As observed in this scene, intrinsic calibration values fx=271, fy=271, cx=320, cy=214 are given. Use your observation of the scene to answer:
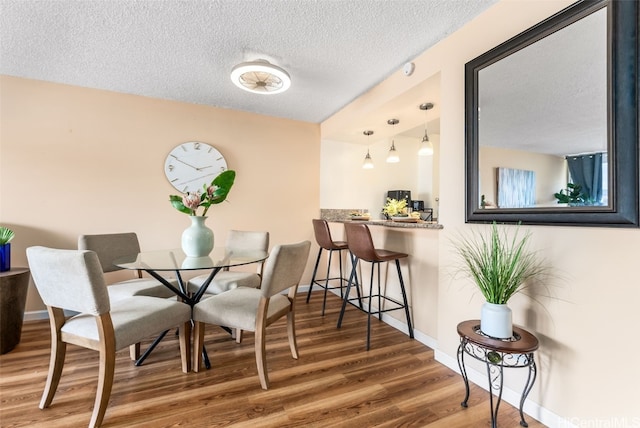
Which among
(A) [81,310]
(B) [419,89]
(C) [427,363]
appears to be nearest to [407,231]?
(C) [427,363]

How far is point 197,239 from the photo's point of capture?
210cm

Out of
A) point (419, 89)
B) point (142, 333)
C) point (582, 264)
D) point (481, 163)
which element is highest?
point (419, 89)

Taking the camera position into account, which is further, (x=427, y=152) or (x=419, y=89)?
(x=427, y=152)

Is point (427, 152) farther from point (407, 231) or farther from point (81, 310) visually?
point (81, 310)

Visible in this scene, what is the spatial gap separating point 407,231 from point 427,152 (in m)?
1.26

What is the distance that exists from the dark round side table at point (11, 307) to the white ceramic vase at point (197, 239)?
1.42 m

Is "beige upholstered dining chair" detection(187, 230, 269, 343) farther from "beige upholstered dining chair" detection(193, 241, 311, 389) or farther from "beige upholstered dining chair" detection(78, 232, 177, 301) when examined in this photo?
"beige upholstered dining chair" detection(193, 241, 311, 389)

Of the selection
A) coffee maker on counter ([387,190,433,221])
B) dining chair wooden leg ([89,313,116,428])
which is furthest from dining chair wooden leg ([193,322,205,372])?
coffee maker on counter ([387,190,433,221])

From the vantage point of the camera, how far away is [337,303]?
331cm

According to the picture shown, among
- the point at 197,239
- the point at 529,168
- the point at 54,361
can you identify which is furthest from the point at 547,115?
the point at 54,361

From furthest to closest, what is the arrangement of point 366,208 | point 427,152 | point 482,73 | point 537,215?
point 366,208, point 427,152, point 482,73, point 537,215

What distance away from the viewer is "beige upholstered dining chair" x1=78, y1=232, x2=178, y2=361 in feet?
6.64

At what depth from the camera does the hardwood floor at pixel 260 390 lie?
142 centimetres

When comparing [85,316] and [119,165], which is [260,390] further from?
[119,165]
